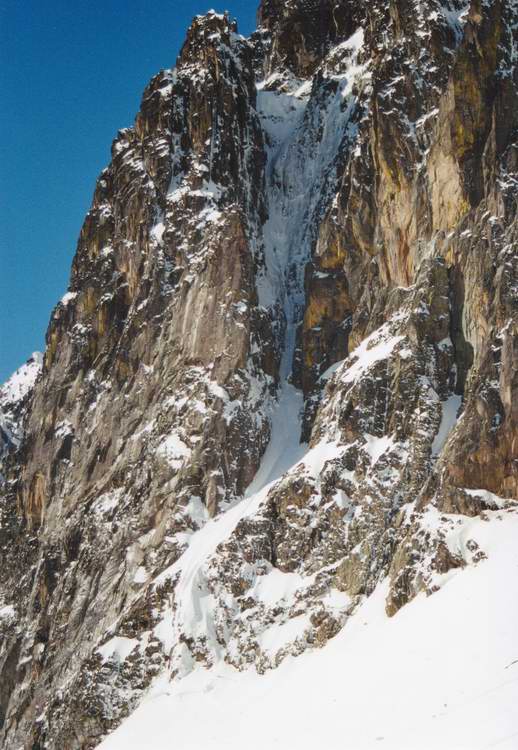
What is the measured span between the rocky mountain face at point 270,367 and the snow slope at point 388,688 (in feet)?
5.26

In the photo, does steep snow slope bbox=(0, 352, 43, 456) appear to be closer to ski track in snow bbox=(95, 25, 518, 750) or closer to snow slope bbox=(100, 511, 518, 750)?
ski track in snow bbox=(95, 25, 518, 750)

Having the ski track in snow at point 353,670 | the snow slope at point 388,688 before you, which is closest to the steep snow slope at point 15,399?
the ski track in snow at point 353,670

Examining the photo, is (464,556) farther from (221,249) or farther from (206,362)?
(221,249)

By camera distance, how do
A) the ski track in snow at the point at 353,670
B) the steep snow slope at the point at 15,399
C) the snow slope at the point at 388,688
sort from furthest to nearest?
the steep snow slope at the point at 15,399
the ski track in snow at the point at 353,670
the snow slope at the point at 388,688

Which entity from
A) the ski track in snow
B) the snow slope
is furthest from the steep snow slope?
the snow slope

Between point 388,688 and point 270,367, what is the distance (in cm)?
3479

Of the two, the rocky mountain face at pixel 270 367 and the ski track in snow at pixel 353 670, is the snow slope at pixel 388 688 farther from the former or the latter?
the rocky mountain face at pixel 270 367

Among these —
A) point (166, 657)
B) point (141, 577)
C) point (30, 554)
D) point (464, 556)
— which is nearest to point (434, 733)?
point (464, 556)

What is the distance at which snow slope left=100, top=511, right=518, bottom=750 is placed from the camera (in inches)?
1007

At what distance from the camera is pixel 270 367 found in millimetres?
64938

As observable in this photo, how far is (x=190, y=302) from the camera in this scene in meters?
67.4

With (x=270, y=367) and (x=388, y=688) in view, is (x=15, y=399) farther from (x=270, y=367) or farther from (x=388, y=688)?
(x=388, y=688)

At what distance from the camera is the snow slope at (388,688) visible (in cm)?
2558

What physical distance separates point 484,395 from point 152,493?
2620 cm
